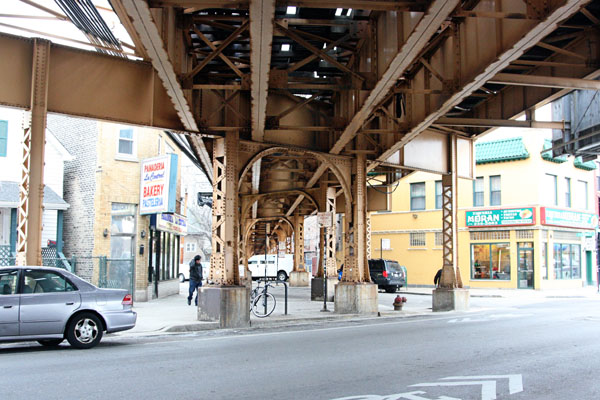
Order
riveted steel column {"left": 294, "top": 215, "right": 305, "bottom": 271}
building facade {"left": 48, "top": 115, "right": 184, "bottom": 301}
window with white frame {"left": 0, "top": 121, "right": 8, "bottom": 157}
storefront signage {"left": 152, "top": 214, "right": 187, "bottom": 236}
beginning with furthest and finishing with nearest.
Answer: riveted steel column {"left": 294, "top": 215, "right": 305, "bottom": 271} → storefront signage {"left": 152, "top": 214, "right": 187, "bottom": 236} → building facade {"left": 48, "top": 115, "right": 184, "bottom": 301} → window with white frame {"left": 0, "top": 121, "right": 8, "bottom": 157}

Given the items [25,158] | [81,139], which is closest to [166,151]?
[81,139]

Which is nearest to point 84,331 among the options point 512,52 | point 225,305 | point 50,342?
point 50,342

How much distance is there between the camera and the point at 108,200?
70.5ft

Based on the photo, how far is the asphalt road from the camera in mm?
7180

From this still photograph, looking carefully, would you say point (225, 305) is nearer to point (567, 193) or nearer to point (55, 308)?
point (55, 308)

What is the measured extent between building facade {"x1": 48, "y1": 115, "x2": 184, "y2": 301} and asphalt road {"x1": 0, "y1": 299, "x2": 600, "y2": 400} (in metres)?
9.32

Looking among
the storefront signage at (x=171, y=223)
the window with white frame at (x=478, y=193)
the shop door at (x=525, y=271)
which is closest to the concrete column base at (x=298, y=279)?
the storefront signage at (x=171, y=223)

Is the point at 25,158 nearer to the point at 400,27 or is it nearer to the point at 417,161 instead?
the point at 400,27

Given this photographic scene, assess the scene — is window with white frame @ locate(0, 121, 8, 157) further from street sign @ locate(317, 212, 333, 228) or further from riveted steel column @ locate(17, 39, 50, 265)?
street sign @ locate(317, 212, 333, 228)

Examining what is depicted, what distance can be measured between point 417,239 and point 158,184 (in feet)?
77.7

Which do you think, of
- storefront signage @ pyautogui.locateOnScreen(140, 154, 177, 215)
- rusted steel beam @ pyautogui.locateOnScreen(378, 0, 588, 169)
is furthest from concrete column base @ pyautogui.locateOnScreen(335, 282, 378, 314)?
storefront signage @ pyautogui.locateOnScreen(140, 154, 177, 215)

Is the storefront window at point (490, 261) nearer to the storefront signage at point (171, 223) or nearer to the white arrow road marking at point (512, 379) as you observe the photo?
the storefront signage at point (171, 223)

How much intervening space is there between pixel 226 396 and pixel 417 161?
14.6 m

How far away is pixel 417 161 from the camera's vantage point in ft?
66.0
